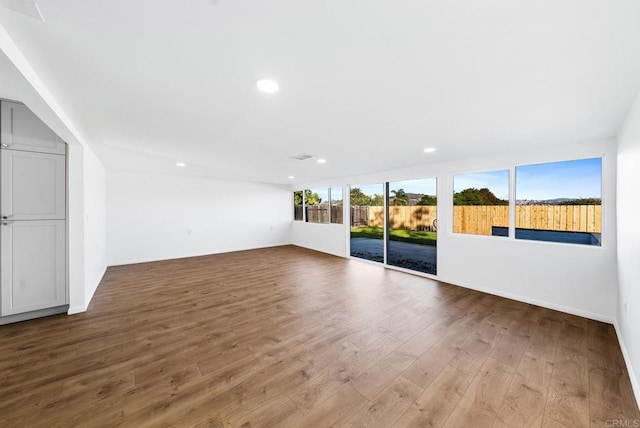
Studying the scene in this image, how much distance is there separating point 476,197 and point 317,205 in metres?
4.57

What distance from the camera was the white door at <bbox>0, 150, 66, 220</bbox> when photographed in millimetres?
2650

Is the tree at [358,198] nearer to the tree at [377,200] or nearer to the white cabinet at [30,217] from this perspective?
the tree at [377,200]

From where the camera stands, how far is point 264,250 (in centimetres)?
744

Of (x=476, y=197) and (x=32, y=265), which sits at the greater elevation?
(x=476, y=197)

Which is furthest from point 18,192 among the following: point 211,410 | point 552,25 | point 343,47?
point 552,25

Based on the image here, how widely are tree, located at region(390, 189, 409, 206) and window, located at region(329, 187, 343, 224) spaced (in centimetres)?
146

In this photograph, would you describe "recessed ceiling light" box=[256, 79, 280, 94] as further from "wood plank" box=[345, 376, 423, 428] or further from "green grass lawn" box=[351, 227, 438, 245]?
"green grass lawn" box=[351, 227, 438, 245]

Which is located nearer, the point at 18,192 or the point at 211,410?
the point at 211,410

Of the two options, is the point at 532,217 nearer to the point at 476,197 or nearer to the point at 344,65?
the point at 476,197

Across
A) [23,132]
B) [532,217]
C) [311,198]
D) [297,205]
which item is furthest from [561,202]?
[23,132]

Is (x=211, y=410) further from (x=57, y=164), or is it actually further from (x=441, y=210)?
(x=441, y=210)

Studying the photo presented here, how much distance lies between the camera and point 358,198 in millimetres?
6520

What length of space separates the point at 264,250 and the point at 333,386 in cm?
593

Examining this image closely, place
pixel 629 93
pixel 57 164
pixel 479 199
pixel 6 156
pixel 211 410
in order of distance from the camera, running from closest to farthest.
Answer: pixel 211 410, pixel 629 93, pixel 6 156, pixel 57 164, pixel 479 199
